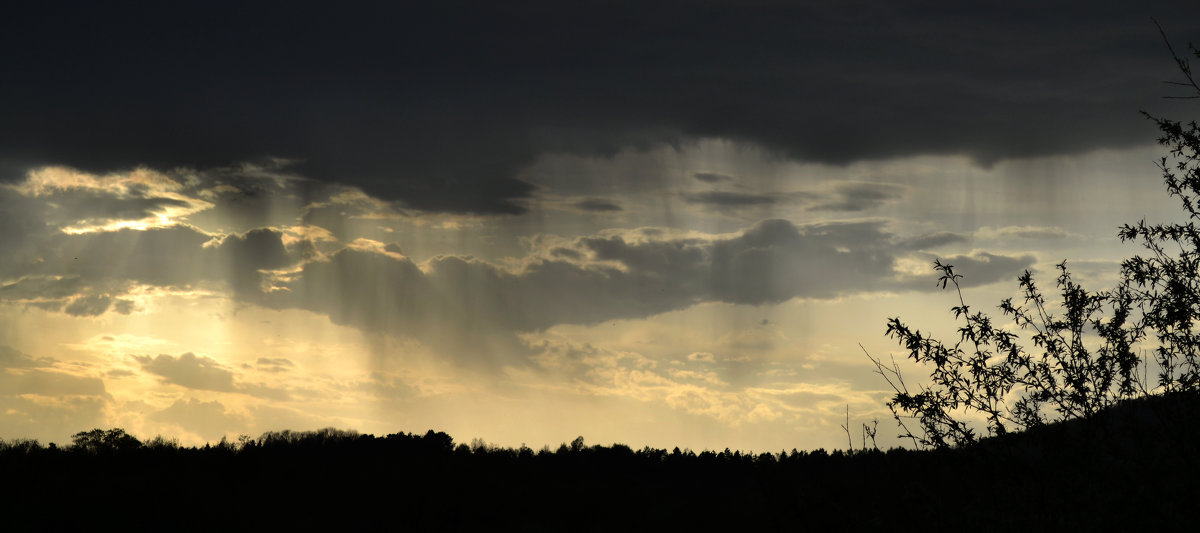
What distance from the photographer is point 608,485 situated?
40344mm

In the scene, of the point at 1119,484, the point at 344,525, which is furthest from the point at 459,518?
the point at 1119,484

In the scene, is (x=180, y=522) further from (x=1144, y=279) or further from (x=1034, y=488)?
(x=1144, y=279)

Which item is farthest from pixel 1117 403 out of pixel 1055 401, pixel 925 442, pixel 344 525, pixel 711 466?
pixel 711 466

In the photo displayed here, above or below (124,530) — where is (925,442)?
above

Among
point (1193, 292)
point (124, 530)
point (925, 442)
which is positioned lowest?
point (124, 530)

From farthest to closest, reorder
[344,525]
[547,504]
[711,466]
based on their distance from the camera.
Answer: [711,466] < [547,504] < [344,525]

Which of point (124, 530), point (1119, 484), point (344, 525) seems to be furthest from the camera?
point (344, 525)

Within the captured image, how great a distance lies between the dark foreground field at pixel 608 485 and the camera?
12258mm

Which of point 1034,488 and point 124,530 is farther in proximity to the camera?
point 124,530

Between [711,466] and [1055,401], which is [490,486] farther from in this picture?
[1055,401]

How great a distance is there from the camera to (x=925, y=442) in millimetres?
13258

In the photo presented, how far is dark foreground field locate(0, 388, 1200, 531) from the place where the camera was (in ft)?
40.2

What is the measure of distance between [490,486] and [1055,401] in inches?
1073

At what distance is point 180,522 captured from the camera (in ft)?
92.3
